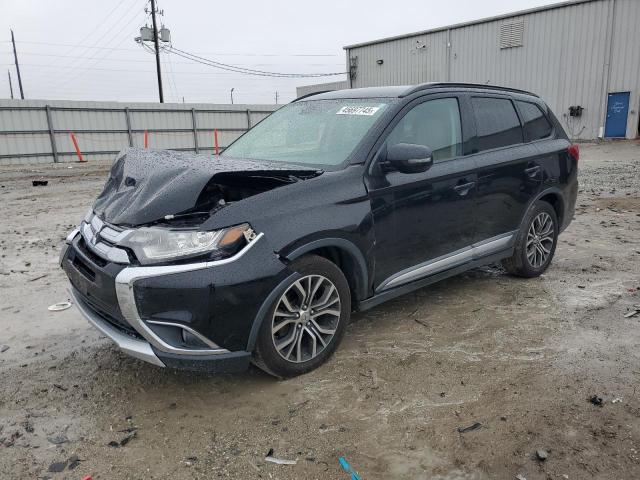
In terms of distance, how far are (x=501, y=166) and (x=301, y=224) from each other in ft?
7.13

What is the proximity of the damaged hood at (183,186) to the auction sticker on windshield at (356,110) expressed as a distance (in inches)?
31.2

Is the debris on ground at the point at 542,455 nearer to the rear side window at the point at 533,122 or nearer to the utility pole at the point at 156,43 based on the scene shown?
the rear side window at the point at 533,122

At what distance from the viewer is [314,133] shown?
392 centimetres

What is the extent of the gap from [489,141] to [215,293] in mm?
2836

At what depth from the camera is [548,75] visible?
79.8 ft

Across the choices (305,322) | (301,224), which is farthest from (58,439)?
(301,224)

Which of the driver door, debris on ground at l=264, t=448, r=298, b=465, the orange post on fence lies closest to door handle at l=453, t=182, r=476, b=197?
the driver door

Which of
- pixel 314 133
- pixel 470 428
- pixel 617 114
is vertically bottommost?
pixel 470 428

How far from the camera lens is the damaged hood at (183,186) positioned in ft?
9.34

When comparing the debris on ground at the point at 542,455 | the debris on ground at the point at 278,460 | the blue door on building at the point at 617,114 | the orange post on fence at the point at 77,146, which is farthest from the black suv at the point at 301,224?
the blue door on building at the point at 617,114

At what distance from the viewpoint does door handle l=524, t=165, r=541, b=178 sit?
181 inches

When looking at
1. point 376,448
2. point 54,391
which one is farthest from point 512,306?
point 54,391

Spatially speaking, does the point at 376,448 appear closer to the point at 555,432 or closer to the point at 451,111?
the point at 555,432

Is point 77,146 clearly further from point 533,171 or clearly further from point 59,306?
point 533,171
